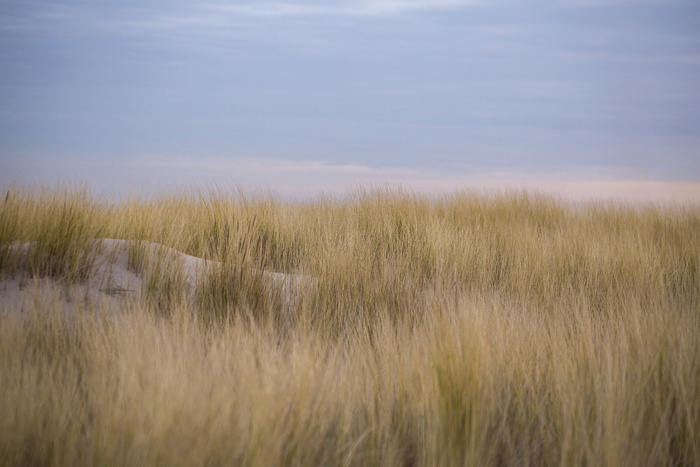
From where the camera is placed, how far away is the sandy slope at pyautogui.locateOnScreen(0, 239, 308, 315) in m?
3.29

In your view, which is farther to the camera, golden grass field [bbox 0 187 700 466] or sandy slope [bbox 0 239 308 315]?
sandy slope [bbox 0 239 308 315]

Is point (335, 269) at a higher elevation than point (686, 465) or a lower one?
higher

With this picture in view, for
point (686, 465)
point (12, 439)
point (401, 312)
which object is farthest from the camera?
point (401, 312)

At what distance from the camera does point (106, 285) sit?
12.3 feet

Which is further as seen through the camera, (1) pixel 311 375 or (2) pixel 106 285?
(2) pixel 106 285

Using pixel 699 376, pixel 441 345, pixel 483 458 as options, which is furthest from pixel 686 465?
pixel 441 345

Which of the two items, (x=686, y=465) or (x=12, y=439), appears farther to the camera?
(x=686, y=465)

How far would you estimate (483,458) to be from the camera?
1.90 m

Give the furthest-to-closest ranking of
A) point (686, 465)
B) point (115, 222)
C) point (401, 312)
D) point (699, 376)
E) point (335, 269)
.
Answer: point (115, 222), point (335, 269), point (401, 312), point (699, 376), point (686, 465)

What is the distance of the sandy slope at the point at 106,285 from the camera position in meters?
3.29

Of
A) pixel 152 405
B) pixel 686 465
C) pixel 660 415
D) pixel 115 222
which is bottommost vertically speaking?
pixel 686 465

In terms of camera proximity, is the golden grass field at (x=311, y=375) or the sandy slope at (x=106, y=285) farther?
the sandy slope at (x=106, y=285)

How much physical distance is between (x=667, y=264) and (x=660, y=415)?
402cm

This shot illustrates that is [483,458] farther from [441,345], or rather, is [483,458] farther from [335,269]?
[335,269]
